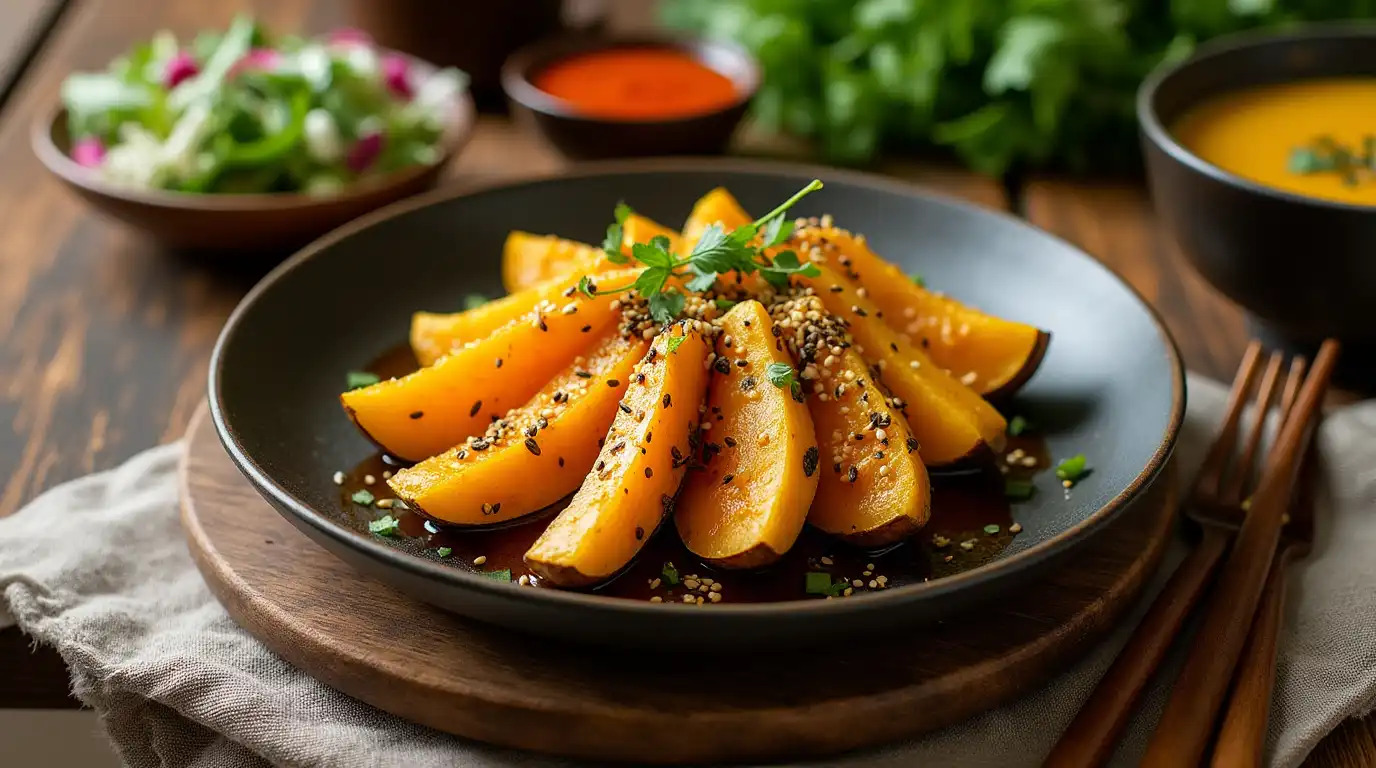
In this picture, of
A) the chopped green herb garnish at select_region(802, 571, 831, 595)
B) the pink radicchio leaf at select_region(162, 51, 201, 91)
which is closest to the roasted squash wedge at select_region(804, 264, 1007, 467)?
the chopped green herb garnish at select_region(802, 571, 831, 595)

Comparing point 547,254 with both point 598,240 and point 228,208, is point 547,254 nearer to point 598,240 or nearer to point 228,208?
point 598,240

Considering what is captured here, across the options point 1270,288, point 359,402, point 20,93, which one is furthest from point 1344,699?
point 20,93

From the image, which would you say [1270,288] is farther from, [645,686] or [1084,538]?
[645,686]

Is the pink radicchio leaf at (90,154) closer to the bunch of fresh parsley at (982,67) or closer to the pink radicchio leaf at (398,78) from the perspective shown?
the pink radicchio leaf at (398,78)

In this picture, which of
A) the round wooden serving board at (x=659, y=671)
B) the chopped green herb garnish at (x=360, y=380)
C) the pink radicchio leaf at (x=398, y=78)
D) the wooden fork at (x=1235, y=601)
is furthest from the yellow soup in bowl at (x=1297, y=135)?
the pink radicchio leaf at (x=398, y=78)

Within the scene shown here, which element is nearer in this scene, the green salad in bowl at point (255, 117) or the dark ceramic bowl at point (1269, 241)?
the dark ceramic bowl at point (1269, 241)

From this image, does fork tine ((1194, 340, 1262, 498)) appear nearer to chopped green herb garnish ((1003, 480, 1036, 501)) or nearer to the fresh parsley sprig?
chopped green herb garnish ((1003, 480, 1036, 501))
